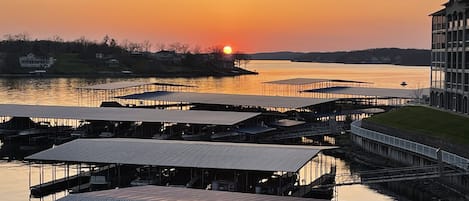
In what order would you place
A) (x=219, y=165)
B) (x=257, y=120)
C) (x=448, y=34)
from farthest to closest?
(x=257, y=120)
(x=448, y=34)
(x=219, y=165)

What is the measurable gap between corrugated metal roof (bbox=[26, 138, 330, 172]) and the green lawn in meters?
8.93

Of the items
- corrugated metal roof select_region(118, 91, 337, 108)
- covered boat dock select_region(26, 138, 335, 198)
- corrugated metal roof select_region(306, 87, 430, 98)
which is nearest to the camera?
covered boat dock select_region(26, 138, 335, 198)

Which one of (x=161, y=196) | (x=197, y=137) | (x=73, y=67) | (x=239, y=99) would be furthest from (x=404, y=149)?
(x=73, y=67)

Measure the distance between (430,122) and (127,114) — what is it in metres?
24.9

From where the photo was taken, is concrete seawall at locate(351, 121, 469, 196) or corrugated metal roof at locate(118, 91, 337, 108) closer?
concrete seawall at locate(351, 121, 469, 196)

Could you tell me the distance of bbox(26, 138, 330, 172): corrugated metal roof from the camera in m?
30.6

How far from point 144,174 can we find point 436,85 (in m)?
23.8

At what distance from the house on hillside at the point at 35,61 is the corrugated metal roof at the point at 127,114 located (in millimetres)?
112299

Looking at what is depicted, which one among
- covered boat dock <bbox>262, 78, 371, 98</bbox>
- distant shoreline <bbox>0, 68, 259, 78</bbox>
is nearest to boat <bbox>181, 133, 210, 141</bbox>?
covered boat dock <bbox>262, 78, 371, 98</bbox>

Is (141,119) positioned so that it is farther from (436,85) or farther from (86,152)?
(436,85)

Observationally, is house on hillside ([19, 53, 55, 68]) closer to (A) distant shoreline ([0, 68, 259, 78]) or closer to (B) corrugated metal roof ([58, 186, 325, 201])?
(A) distant shoreline ([0, 68, 259, 78])

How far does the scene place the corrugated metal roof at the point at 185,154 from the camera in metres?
30.6

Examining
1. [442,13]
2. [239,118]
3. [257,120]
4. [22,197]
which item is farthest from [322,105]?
[22,197]

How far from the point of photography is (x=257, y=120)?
54.5 m
